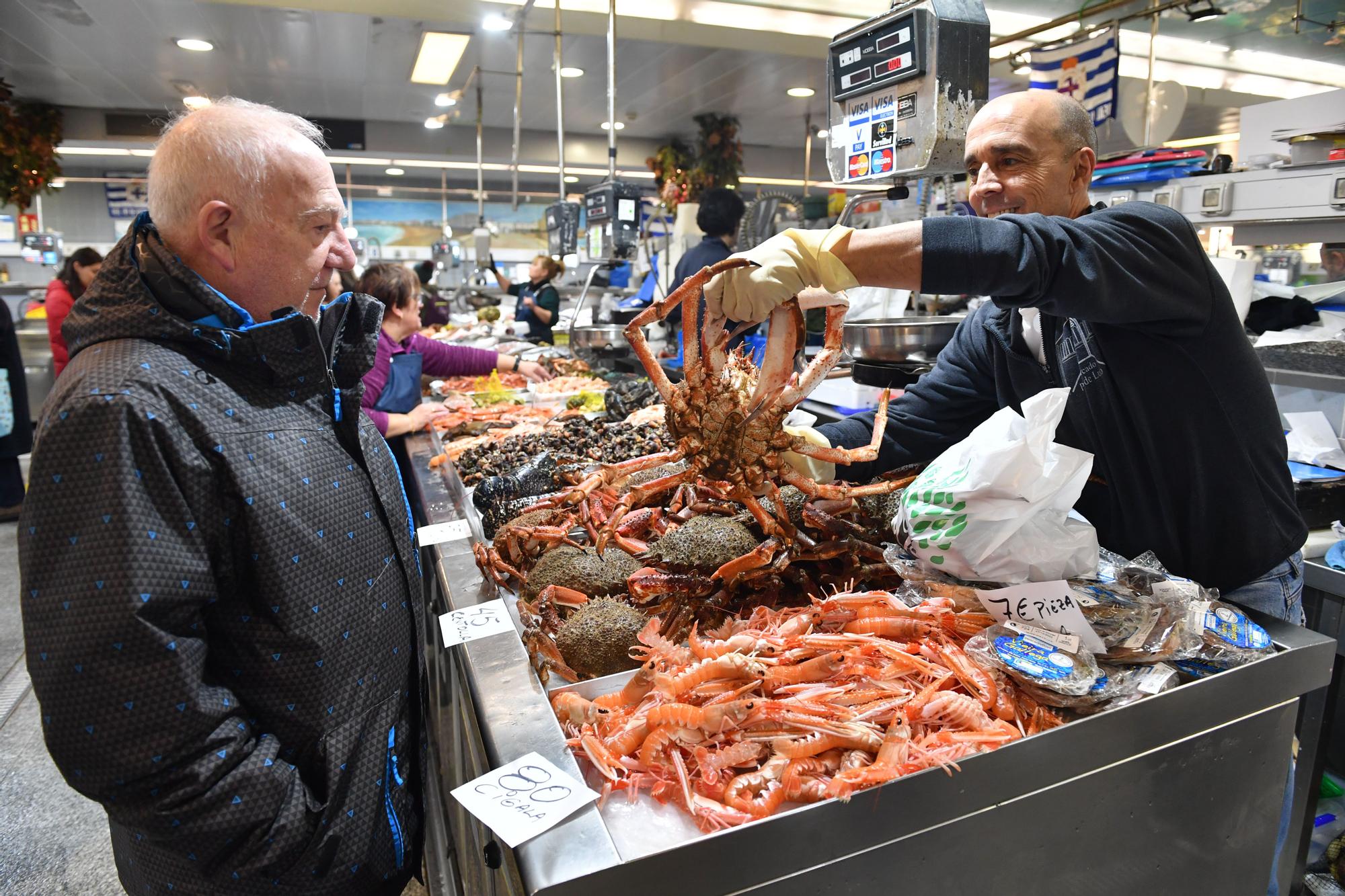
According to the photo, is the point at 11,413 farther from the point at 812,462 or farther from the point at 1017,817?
the point at 1017,817

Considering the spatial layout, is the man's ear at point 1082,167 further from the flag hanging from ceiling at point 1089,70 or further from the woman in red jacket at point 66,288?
the woman in red jacket at point 66,288

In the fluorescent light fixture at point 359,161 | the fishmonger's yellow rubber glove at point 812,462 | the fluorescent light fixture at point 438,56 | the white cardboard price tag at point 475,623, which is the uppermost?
the fluorescent light fixture at point 359,161

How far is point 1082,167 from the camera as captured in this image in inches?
65.1

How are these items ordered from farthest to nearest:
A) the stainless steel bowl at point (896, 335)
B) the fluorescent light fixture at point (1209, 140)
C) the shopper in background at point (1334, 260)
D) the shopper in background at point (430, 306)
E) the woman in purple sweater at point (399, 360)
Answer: the fluorescent light fixture at point (1209, 140)
the shopper in background at point (430, 306)
the woman in purple sweater at point (399, 360)
the shopper in background at point (1334, 260)
the stainless steel bowl at point (896, 335)

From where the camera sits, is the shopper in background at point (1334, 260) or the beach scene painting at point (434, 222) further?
the beach scene painting at point (434, 222)

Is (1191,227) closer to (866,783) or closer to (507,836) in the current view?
(866,783)

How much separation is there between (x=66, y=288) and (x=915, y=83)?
7.57 meters

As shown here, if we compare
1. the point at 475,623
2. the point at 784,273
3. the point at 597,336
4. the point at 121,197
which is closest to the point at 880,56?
the point at 784,273

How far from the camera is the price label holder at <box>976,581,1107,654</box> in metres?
1.27

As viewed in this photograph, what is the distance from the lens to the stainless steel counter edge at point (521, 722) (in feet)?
3.03

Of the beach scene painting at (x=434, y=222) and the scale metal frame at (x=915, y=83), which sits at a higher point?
the beach scene painting at (x=434, y=222)

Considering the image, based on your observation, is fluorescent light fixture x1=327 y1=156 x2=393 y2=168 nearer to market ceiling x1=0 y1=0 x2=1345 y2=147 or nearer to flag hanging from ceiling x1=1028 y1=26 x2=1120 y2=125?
market ceiling x1=0 y1=0 x2=1345 y2=147

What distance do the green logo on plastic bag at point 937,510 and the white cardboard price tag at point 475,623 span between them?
2.64 ft

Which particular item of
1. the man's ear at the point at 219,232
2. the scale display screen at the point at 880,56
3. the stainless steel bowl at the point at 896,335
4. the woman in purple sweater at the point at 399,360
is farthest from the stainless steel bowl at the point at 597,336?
the man's ear at the point at 219,232
